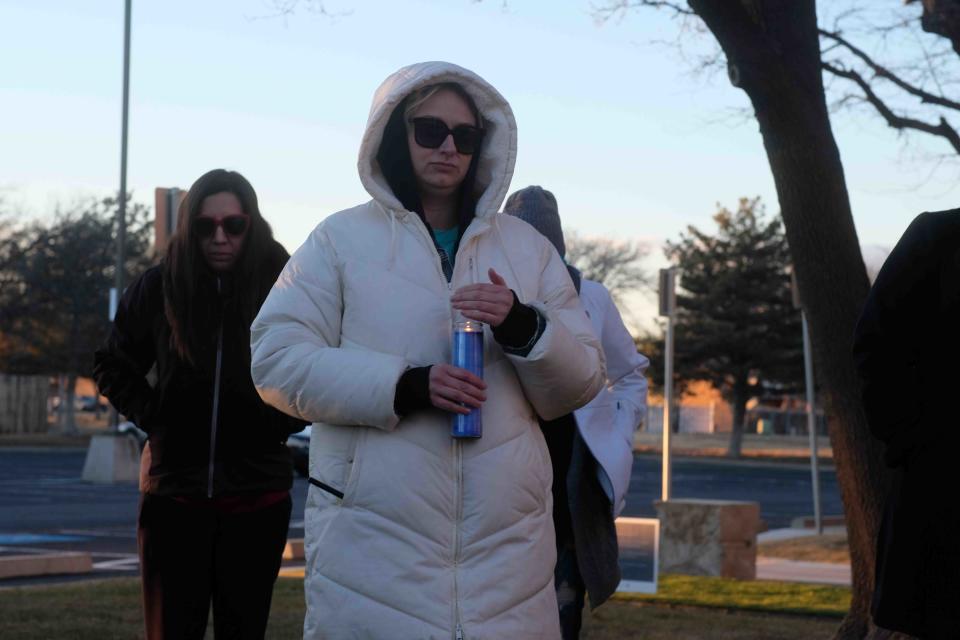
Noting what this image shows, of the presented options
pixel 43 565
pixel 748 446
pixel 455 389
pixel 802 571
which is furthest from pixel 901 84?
pixel 748 446

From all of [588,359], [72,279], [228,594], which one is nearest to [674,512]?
[228,594]

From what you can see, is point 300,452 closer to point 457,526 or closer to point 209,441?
point 209,441

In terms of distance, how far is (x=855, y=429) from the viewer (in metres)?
8.20

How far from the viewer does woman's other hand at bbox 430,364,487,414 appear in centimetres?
317

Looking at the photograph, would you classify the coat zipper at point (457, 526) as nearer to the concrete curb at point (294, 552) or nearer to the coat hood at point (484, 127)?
the coat hood at point (484, 127)

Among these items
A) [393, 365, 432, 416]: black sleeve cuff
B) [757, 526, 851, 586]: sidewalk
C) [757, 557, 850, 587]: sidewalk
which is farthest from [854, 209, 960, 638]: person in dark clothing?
[757, 526, 851, 586]: sidewalk

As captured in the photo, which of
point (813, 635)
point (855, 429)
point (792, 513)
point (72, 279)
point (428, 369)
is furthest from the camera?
point (72, 279)

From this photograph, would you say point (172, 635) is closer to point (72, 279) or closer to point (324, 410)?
point (324, 410)

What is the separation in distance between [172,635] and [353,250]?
191 cm

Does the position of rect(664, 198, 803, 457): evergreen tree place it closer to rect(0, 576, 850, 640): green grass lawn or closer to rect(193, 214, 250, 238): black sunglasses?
rect(0, 576, 850, 640): green grass lawn

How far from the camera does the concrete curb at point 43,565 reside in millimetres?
11305

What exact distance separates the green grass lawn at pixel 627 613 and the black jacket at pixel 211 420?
3.34 meters

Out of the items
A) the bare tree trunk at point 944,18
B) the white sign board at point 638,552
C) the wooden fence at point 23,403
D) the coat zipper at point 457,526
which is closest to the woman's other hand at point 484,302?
the coat zipper at point 457,526

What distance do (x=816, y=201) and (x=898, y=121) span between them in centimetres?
590
